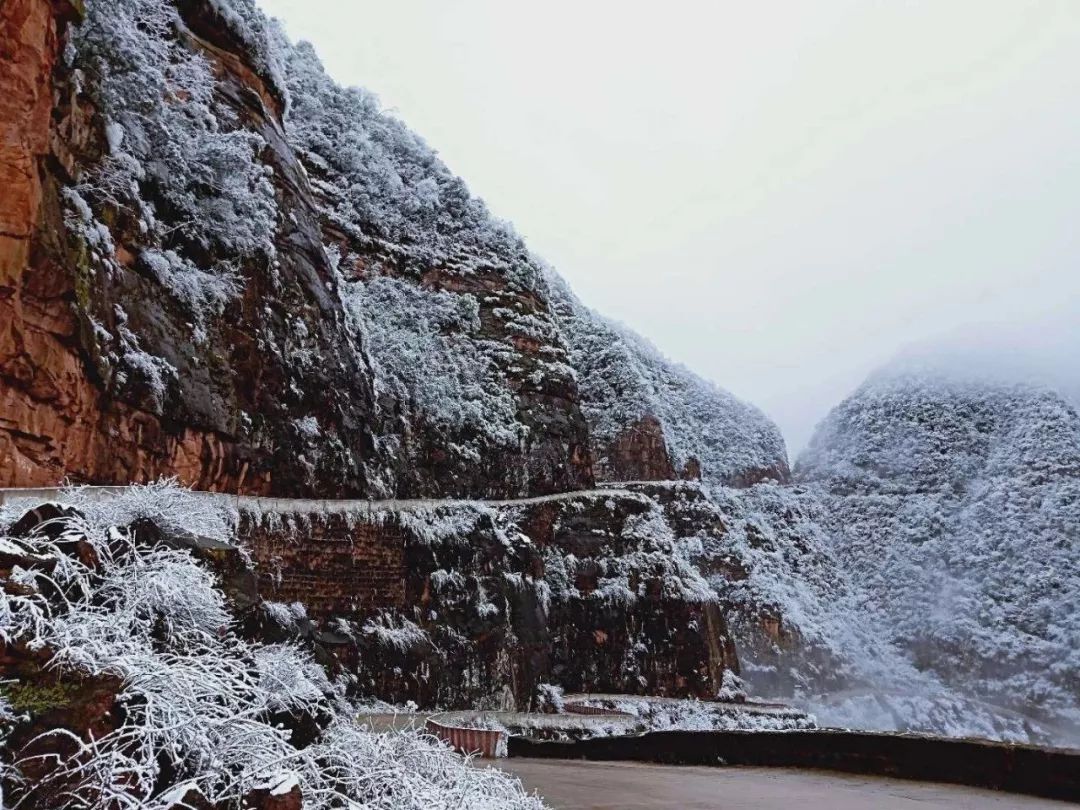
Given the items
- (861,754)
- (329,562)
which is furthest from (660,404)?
(861,754)

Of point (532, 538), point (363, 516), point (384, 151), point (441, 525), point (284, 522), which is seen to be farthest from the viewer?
point (384, 151)

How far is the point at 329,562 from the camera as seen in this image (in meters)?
15.8

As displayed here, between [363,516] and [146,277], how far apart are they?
22.7 feet

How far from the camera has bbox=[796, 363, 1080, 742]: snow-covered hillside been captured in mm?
55562

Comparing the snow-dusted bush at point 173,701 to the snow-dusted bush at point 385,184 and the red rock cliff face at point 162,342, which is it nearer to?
the red rock cliff face at point 162,342

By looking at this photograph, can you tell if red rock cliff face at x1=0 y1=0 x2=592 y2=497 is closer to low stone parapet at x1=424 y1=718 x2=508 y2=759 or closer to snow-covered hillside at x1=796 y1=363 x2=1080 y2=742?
low stone parapet at x1=424 y1=718 x2=508 y2=759

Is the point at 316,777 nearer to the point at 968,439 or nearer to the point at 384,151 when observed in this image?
the point at 384,151

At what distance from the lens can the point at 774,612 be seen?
48.4 metres

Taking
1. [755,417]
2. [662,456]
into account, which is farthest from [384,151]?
[755,417]

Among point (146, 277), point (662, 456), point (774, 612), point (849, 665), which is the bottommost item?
point (849, 665)

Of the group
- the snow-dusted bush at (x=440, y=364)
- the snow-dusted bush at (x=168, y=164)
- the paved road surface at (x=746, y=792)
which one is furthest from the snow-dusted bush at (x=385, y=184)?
the paved road surface at (x=746, y=792)

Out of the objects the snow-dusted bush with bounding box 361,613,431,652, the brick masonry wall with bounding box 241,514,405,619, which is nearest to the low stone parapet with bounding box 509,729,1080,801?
the brick masonry wall with bounding box 241,514,405,619

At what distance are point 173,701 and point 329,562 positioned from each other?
1367cm

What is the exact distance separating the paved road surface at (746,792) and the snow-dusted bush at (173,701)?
1417 millimetres
